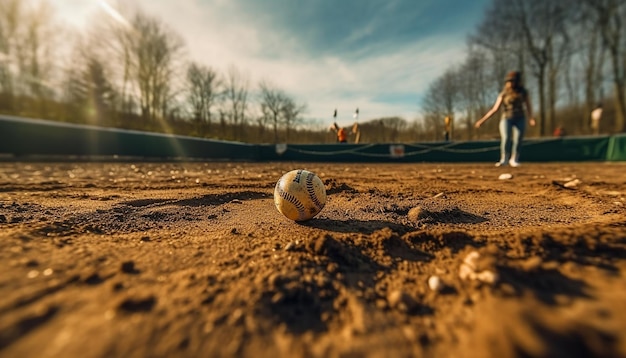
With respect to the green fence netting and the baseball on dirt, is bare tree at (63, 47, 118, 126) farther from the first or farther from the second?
the baseball on dirt

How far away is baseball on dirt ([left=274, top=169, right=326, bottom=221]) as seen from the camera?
228 cm

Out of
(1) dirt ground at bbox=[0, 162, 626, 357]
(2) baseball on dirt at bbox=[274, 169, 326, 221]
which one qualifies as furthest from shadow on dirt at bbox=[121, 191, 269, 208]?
(2) baseball on dirt at bbox=[274, 169, 326, 221]

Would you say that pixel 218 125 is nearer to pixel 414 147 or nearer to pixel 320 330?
pixel 414 147

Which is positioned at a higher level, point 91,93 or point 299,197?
point 91,93

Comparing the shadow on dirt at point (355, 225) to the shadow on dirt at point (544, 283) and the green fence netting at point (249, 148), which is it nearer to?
the shadow on dirt at point (544, 283)

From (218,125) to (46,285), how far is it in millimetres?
32237

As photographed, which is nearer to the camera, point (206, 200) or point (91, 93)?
point (206, 200)

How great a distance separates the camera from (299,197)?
227 centimetres

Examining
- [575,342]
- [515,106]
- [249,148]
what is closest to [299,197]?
[575,342]

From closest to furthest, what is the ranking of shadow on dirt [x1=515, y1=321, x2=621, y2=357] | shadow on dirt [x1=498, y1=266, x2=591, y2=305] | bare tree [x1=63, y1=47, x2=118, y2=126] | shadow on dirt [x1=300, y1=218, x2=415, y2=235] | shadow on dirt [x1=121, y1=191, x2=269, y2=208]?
shadow on dirt [x1=515, y1=321, x2=621, y2=357] → shadow on dirt [x1=498, y1=266, x2=591, y2=305] → shadow on dirt [x1=300, y1=218, x2=415, y2=235] → shadow on dirt [x1=121, y1=191, x2=269, y2=208] → bare tree [x1=63, y1=47, x2=118, y2=126]

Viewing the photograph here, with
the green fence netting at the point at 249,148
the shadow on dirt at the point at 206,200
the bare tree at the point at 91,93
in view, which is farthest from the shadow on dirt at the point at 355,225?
the bare tree at the point at 91,93

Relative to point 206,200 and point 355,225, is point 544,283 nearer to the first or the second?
point 355,225

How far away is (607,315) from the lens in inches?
35.7

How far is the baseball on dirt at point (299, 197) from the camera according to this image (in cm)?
228
